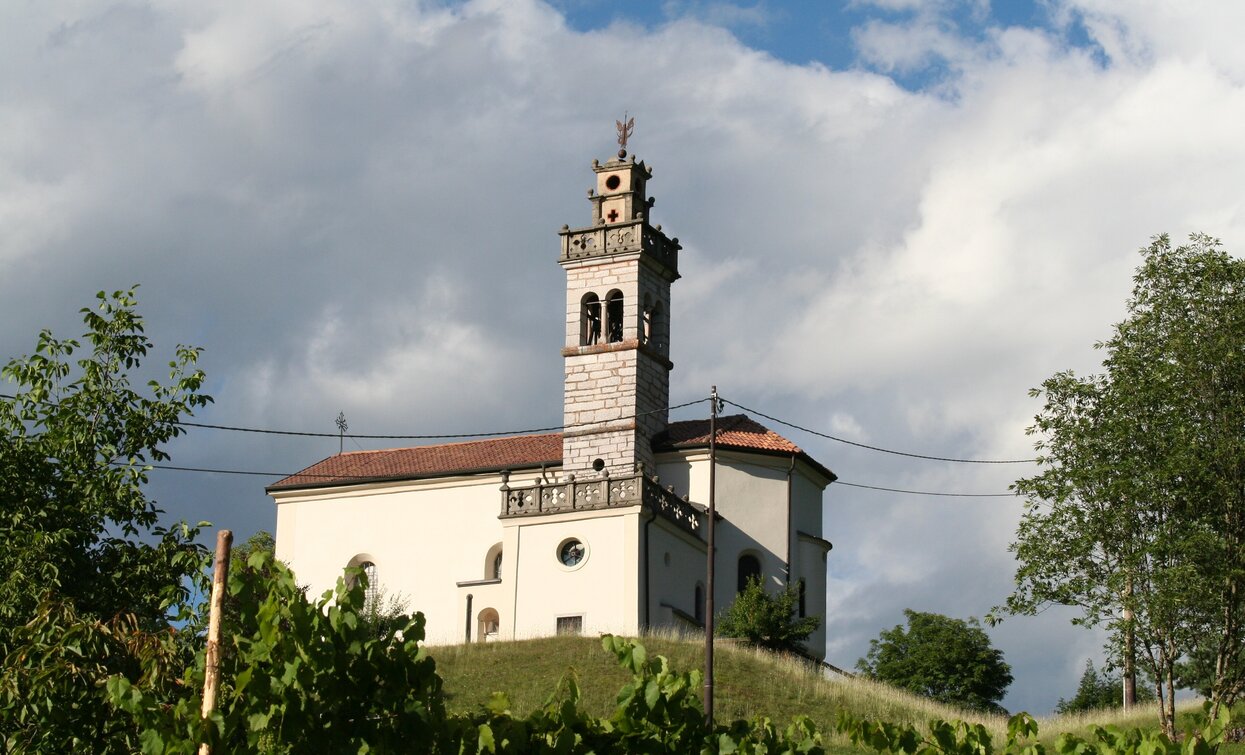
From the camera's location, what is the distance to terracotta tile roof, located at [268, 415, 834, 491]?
52.2m

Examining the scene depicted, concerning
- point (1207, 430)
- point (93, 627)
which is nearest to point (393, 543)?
point (1207, 430)

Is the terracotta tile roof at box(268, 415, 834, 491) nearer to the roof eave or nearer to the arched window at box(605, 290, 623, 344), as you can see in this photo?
the roof eave

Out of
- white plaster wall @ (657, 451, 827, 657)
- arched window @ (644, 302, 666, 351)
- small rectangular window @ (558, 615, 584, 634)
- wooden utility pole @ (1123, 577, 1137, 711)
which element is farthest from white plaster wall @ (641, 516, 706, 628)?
wooden utility pole @ (1123, 577, 1137, 711)

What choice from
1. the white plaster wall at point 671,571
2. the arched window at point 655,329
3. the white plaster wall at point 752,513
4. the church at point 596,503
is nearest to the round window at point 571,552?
the church at point 596,503

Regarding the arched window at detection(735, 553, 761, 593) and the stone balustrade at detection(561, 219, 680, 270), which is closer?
the arched window at detection(735, 553, 761, 593)

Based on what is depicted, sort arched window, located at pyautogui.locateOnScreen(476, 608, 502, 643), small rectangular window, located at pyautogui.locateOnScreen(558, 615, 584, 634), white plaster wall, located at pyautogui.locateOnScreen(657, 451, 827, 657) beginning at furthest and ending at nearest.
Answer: white plaster wall, located at pyautogui.locateOnScreen(657, 451, 827, 657) → arched window, located at pyautogui.locateOnScreen(476, 608, 502, 643) → small rectangular window, located at pyautogui.locateOnScreen(558, 615, 584, 634)

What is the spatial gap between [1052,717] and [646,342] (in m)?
17.7

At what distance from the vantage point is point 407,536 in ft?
175

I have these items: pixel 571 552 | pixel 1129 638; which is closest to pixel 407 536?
pixel 571 552

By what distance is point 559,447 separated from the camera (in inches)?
2105

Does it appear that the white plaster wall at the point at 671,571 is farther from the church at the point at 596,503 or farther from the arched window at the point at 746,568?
the arched window at the point at 746,568

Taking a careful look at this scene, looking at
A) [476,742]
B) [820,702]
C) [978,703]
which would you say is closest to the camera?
[476,742]

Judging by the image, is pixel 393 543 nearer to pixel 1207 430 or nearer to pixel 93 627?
pixel 1207 430

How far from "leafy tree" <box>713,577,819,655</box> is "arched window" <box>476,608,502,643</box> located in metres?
6.66
